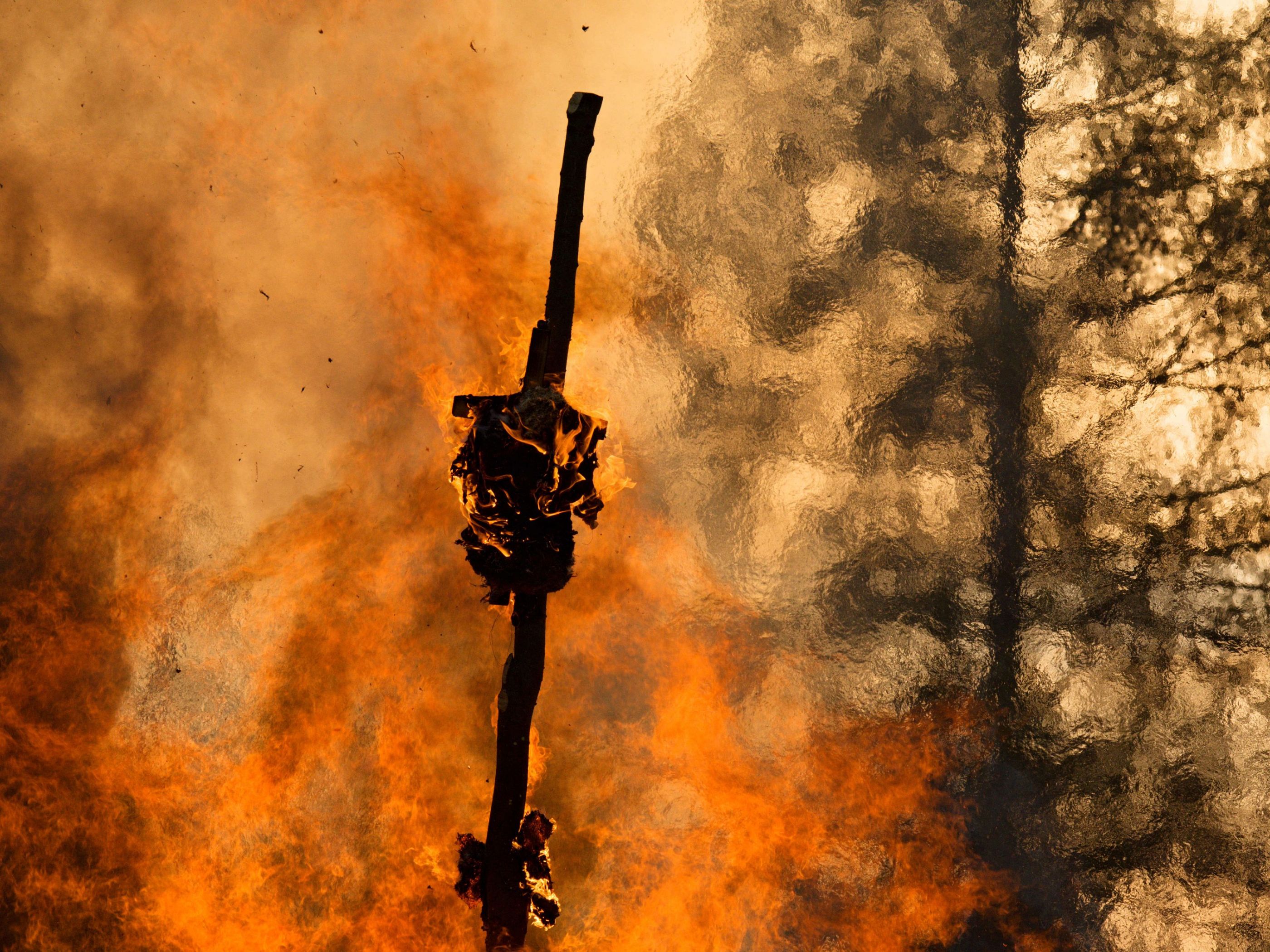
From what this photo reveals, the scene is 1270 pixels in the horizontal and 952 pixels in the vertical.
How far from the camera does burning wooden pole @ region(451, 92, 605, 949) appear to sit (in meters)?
3.52

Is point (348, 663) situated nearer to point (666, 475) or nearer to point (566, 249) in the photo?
point (666, 475)

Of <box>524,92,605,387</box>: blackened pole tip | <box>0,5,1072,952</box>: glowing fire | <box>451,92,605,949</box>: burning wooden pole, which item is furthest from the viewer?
<box>0,5,1072,952</box>: glowing fire

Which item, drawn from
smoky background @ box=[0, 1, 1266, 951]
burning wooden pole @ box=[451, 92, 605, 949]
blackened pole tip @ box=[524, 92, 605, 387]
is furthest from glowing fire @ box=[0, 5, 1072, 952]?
blackened pole tip @ box=[524, 92, 605, 387]

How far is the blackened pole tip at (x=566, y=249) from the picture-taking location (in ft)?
12.0

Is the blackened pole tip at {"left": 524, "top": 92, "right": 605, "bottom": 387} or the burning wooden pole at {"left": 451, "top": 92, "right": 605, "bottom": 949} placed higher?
the blackened pole tip at {"left": 524, "top": 92, "right": 605, "bottom": 387}

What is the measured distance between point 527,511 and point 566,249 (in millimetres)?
1148

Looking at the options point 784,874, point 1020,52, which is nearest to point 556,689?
point 784,874

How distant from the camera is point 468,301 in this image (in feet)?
19.1

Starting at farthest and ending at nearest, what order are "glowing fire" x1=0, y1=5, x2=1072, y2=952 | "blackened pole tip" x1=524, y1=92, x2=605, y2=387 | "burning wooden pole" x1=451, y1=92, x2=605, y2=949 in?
1. "glowing fire" x1=0, y1=5, x2=1072, y2=952
2. "blackened pole tip" x1=524, y1=92, x2=605, y2=387
3. "burning wooden pole" x1=451, y1=92, x2=605, y2=949

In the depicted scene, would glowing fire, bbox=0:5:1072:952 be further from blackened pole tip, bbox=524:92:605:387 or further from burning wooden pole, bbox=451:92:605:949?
blackened pole tip, bbox=524:92:605:387

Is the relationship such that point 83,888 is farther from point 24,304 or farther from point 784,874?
point 784,874

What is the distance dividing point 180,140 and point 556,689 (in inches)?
174

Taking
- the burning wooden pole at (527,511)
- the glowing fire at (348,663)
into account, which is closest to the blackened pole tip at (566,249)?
the burning wooden pole at (527,511)

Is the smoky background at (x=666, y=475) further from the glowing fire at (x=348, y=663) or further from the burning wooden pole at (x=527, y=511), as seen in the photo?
the burning wooden pole at (x=527, y=511)
